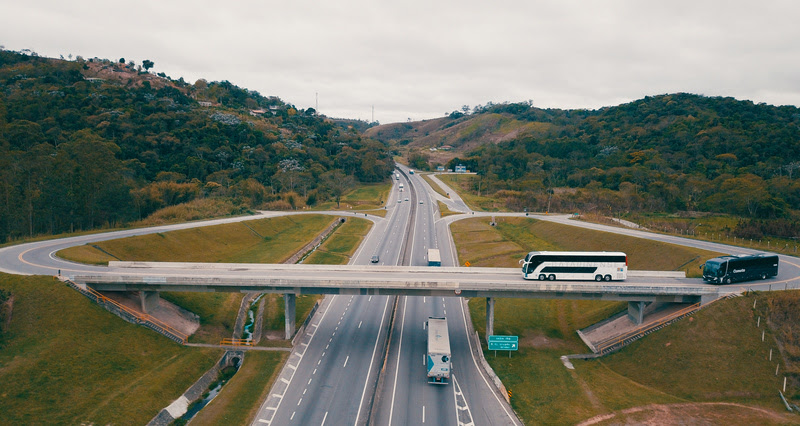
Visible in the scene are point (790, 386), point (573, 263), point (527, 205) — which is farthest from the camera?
point (527, 205)

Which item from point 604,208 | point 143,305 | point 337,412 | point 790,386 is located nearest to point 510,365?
point 337,412

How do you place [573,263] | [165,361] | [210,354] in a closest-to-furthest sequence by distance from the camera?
[165,361]
[210,354]
[573,263]

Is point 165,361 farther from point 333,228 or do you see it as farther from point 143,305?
point 333,228

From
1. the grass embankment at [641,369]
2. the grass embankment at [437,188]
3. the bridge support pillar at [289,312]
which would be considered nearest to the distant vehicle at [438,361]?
the grass embankment at [641,369]

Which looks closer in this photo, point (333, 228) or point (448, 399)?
point (448, 399)

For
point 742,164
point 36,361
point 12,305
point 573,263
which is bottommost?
point 36,361

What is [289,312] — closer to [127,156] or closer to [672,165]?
[127,156]

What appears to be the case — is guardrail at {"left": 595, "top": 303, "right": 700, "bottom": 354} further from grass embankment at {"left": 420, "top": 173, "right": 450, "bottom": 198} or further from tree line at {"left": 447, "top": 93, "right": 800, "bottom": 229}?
grass embankment at {"left": 420, "top": 173, "right": 450, "bottom": 198}

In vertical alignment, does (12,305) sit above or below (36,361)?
above
